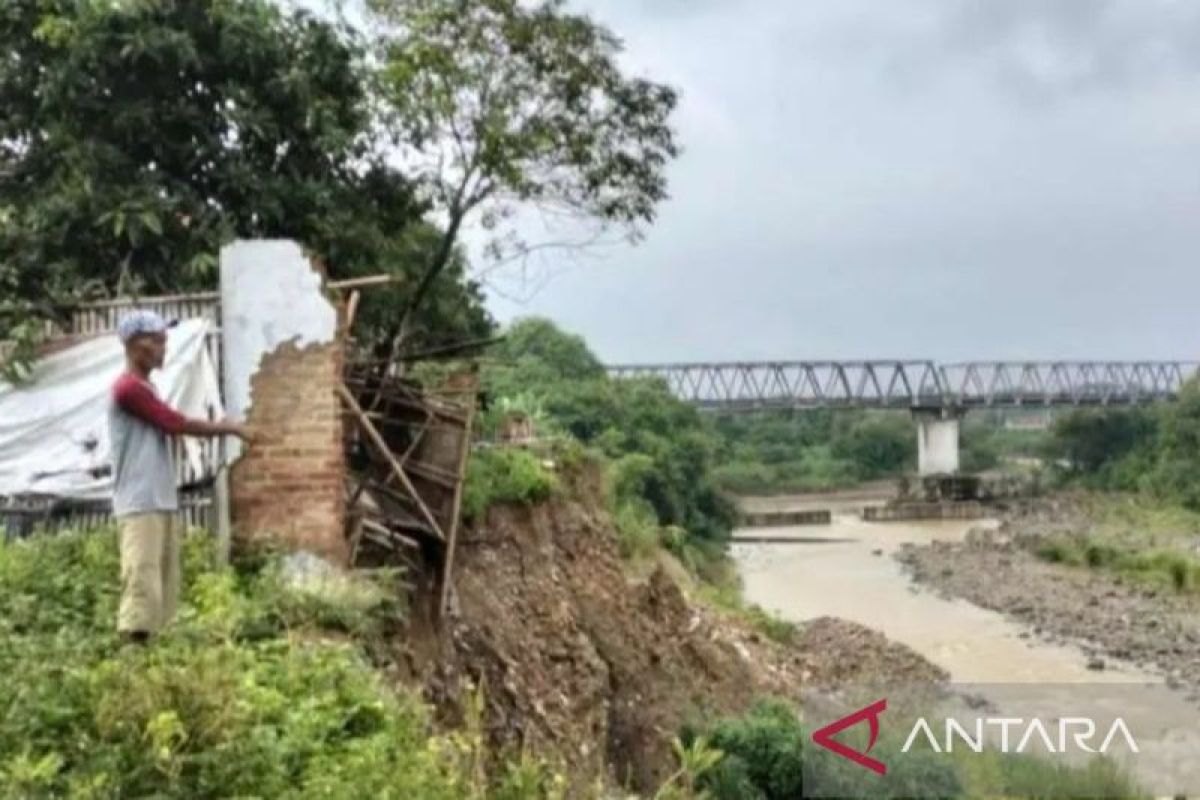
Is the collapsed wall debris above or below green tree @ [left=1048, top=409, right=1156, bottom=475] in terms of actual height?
above

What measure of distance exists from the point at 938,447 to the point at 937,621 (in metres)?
28.1

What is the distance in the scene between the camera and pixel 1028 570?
111 feet

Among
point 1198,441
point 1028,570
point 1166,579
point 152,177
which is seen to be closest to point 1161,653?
point 1166,579

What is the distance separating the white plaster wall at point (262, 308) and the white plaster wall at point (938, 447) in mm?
48568

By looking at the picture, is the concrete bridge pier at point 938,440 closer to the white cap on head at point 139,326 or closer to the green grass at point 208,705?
the green grass at point 208,705

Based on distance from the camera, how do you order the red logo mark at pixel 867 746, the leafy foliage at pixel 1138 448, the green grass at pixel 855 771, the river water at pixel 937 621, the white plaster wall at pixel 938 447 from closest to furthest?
the red logo mark at pixel 867 746 → the green grass at pixel 855 771 → the river water at pixel 937 621 → the leafy foliage at pixel 1138 448 → the white plaster wall at pixel 938 447

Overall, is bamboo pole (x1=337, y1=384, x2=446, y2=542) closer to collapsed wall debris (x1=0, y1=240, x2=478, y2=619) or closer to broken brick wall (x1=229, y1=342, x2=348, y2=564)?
collapsed wall debris (x1=0, y1=240, x2=478, y2=619)

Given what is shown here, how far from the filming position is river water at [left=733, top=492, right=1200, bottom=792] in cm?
1747

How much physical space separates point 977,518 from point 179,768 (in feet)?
160

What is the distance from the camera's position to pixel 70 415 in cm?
687

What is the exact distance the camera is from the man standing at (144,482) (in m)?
4.92

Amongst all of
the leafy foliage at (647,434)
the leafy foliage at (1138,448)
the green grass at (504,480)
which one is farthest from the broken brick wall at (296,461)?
the leafy foliage at (1138,448)

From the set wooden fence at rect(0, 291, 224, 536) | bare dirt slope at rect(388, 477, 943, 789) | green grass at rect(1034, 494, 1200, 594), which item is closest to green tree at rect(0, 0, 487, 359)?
wooden fence at rect(0, 291, 224, 536)

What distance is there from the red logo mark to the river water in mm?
6127
